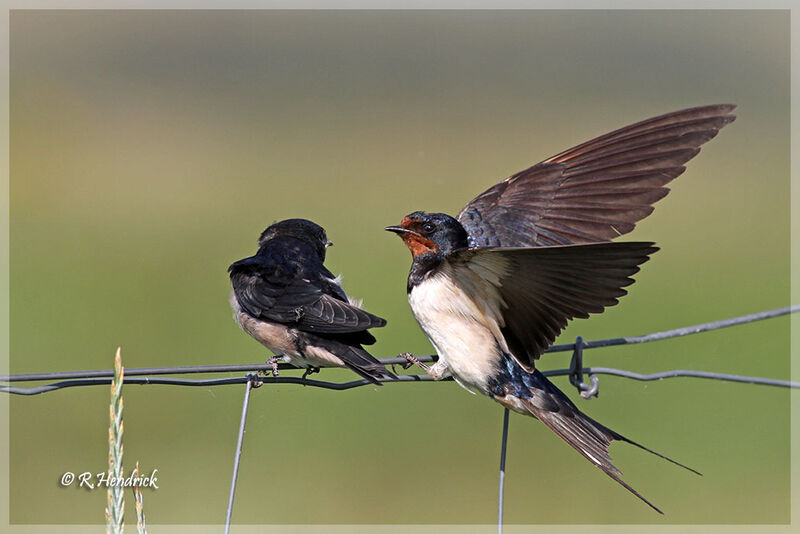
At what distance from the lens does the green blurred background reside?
5.95 meters

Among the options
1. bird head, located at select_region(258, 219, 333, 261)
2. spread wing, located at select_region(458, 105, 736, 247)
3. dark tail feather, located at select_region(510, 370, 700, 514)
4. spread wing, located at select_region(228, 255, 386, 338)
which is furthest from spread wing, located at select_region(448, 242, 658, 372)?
bird head, located at select_region(258, 219, 333, 261)

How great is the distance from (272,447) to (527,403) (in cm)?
334

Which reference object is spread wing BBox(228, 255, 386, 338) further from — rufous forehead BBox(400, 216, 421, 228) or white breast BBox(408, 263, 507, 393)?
rufous forehead BBox(400, 216, 421, 228)

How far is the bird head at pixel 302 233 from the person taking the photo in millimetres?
4113

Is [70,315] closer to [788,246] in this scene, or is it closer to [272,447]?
[272,447]

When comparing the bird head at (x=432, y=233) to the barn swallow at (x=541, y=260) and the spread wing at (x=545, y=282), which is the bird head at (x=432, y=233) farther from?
the spread wing at (x=545, y=282)

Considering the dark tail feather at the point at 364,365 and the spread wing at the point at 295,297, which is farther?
the spread wing at the point at 295,297

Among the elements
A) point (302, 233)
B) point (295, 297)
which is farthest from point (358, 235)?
point (295, 297)

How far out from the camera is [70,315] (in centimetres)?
809

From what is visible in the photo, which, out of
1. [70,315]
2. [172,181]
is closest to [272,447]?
[70,315]


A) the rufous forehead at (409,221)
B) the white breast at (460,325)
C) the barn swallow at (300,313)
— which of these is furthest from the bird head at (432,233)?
the barn swallow at (300,313)

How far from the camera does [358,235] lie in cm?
1005

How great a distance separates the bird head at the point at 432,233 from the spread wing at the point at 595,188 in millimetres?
308

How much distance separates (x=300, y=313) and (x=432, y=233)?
1.69ft
